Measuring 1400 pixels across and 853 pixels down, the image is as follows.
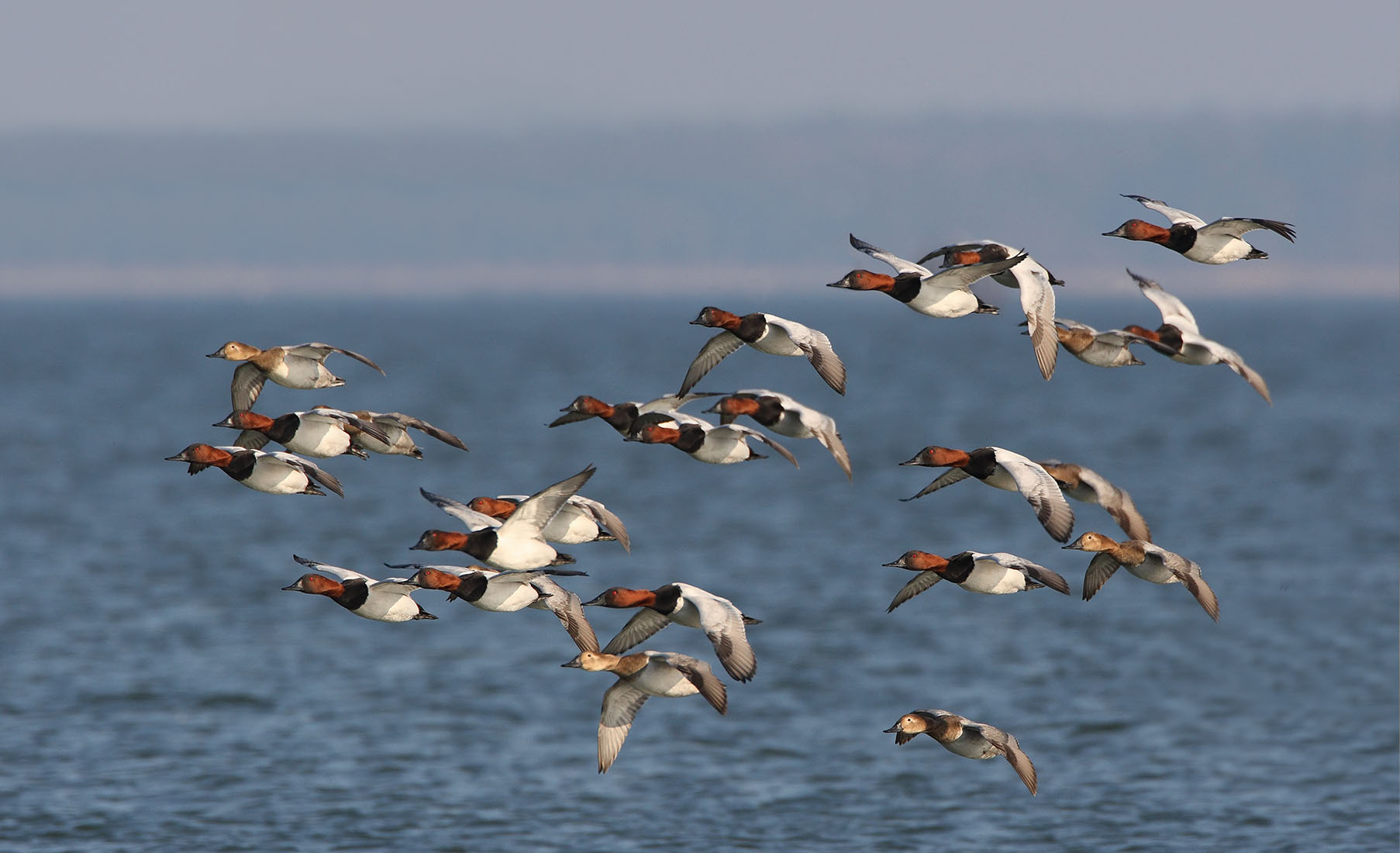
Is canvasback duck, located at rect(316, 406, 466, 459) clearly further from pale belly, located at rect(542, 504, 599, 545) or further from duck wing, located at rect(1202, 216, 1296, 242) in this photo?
duck wing, located at rect(1202, 216, 1296, 242)

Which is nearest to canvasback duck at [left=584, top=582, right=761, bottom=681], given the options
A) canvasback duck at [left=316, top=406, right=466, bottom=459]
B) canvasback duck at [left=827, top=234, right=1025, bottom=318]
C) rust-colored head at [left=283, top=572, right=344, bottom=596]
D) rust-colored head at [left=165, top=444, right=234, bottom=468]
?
rust-colored head at [left=283, top=572, right=344, bottom=596]

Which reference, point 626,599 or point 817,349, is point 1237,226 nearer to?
point 817,349

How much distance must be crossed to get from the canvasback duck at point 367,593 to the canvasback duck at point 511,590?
47 cm

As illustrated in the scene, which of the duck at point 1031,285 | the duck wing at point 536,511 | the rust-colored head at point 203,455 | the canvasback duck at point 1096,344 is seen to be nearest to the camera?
the duck wing at point 536,511

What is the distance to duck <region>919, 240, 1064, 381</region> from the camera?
59.8 feet

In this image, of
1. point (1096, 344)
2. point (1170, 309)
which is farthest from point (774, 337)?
point (1170, 309)

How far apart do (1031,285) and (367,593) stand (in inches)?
306

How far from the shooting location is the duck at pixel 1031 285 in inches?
718

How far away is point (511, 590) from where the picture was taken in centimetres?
1841

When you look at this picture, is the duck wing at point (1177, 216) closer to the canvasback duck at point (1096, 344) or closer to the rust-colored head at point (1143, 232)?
the rust-colored head at point (1143, 232)

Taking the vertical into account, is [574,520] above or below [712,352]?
below

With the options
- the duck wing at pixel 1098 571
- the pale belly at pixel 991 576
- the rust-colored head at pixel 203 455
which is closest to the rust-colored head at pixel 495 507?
the rust-colored head at pixel 203 455

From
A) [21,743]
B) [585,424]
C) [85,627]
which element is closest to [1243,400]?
[585,424]

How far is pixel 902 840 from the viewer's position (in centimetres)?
3278
